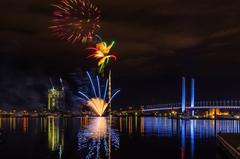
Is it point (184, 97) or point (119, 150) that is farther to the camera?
point (184, 97)

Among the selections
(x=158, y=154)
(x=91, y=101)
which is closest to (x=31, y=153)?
(x=158, y=154)

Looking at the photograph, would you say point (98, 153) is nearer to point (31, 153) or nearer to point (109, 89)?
point (31, 153)

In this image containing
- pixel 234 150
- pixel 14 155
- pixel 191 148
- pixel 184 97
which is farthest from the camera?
pixel 184 97

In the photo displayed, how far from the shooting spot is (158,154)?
138ft

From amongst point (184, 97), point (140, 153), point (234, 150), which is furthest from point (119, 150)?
point (184, 97)

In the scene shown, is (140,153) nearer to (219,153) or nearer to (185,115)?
(219,153)

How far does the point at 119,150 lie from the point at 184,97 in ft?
482

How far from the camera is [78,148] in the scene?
4538 cm

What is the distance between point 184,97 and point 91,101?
60939 millimetres

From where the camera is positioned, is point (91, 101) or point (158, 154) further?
point (91, 101)

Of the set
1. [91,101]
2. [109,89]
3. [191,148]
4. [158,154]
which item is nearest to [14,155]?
[158,154]

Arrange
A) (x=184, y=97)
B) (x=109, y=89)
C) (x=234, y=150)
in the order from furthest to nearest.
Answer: (x=184, y=97) → (x=109, y=89) → (x=234, y=150)

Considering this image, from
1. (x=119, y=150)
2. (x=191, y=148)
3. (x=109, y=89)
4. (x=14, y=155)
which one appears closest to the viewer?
(x=14, y=155)

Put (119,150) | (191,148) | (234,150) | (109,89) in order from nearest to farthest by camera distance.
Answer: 1. (234,150)
2. (119,150)
3. (191,148)
4. (109,89)
